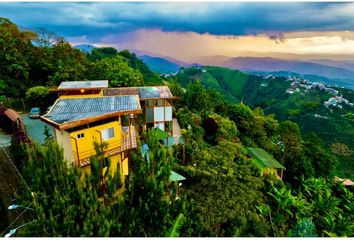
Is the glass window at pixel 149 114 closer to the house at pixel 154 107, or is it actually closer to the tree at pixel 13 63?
the house at pixel 154 107

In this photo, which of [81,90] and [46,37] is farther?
[46,37]

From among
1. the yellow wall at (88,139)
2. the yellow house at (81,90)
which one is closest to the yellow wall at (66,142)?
the yellow wall at (88,139)

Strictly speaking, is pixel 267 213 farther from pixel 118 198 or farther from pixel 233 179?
pixel 118 198

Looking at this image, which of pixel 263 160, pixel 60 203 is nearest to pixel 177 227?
pixel 60 203

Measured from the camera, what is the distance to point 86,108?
13.5 meters

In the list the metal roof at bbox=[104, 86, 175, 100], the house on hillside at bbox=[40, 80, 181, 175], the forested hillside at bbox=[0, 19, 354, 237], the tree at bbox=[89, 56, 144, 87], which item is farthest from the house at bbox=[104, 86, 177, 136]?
the tree at bbox=[89, 56, 144, 87]

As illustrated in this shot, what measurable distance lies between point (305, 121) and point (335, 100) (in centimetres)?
2010

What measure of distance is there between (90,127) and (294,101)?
80.3 metres

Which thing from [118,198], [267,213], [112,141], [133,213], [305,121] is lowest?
[305,121]

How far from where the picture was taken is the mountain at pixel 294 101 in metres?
53.1

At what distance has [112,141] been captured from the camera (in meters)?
13.5

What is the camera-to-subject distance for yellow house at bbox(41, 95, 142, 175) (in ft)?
39.2

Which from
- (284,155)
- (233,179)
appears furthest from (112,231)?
(284,155)

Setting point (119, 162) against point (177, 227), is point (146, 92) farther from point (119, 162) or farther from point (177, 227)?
point (177, 227)
